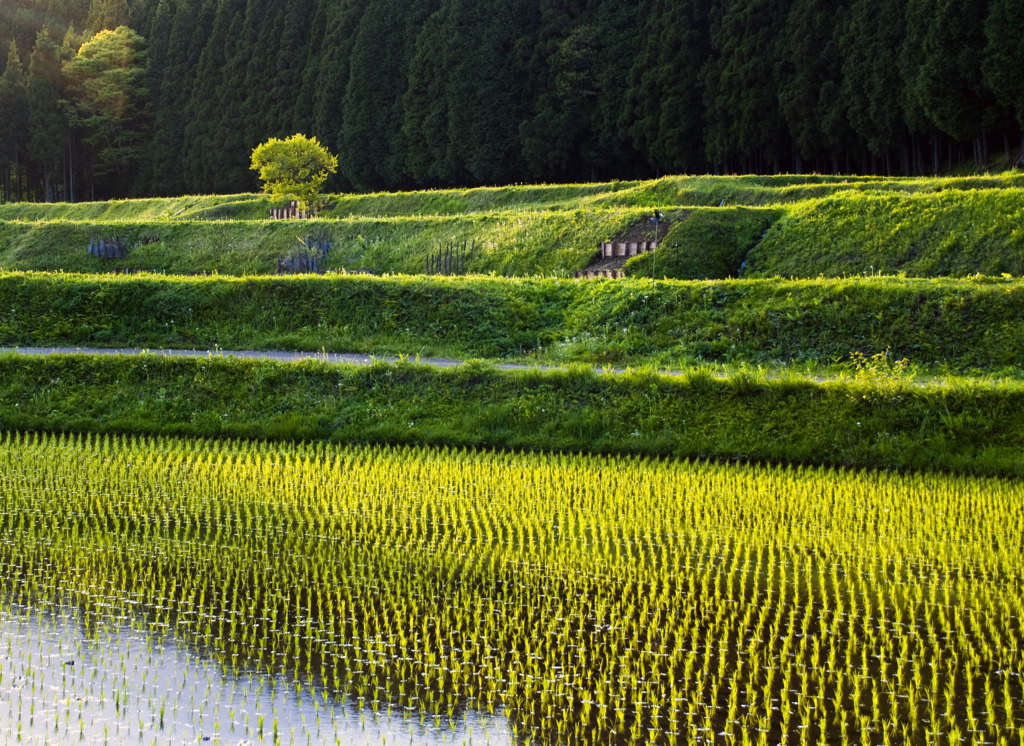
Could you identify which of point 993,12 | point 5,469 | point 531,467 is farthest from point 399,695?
point 993,12

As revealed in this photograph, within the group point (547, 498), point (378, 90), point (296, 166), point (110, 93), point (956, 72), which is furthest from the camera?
point (110, 93)

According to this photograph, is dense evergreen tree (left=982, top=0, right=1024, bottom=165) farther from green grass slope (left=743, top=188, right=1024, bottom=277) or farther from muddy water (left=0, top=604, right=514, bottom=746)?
muddy water (left=0, top=604, right=514, bottom=746)

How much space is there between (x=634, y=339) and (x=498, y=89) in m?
33.3

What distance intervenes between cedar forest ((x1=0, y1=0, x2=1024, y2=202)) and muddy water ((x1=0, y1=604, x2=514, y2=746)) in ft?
97.4

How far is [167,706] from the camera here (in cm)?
540

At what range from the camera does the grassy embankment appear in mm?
12516

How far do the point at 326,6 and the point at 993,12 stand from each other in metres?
37.1

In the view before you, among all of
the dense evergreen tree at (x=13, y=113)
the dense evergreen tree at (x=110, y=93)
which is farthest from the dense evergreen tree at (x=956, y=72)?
the dense evergreen tree at (x=13, y=113)

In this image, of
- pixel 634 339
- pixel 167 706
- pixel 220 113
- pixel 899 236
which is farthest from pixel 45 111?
pixel 167 706

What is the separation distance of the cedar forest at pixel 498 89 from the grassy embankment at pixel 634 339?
33.3 ft

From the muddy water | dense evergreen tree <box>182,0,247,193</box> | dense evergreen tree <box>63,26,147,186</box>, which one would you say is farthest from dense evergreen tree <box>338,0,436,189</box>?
the muddy water

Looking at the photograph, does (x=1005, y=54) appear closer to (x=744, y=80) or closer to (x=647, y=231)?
(x=744, y=80)

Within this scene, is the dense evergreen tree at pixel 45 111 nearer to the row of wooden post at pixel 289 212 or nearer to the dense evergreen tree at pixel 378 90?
the dense evergreen tree at pixel 378 90

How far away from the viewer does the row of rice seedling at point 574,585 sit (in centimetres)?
547
